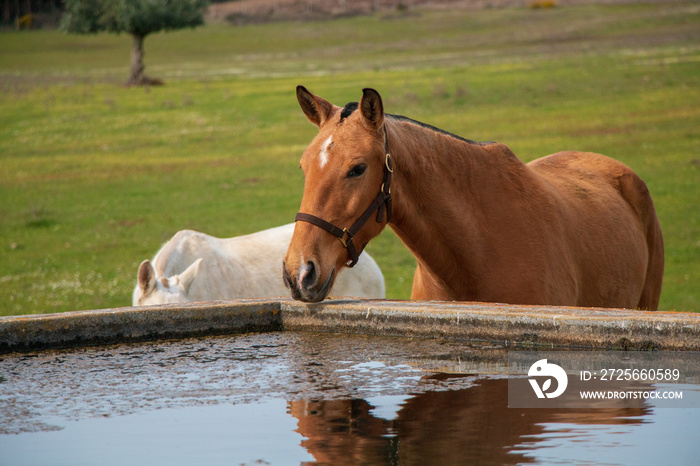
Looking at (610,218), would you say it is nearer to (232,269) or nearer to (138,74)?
(232,269)

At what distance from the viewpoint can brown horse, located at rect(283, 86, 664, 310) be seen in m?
4.29

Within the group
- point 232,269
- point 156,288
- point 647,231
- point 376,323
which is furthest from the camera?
point 232,269

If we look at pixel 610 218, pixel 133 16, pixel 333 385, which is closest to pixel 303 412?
pixel 333 385

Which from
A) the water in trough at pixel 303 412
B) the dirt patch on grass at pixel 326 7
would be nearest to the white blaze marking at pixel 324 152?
the water in trough at pixel 303 412

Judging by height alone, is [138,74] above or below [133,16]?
below

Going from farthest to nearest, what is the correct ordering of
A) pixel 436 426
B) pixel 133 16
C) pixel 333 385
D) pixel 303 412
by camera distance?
1. pixel 133 16
2. pixel 333 385
3. pixel 303 412
4. pixel 436 426

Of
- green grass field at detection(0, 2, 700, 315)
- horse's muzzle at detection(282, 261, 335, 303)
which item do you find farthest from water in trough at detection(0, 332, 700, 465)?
green grass field at detection(0, 2, 700, 315)

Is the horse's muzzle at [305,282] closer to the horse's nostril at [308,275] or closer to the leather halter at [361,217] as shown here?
the horse's nostril at [308,275]

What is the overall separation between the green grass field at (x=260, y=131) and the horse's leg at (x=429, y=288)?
682 cm

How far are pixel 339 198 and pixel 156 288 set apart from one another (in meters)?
2.58

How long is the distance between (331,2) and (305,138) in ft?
206

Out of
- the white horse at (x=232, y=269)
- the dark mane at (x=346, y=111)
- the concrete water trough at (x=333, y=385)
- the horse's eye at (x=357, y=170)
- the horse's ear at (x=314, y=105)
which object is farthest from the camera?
the white horse at (x=232, y=269)

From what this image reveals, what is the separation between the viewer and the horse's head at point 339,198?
414cm

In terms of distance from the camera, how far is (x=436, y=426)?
314 cm
